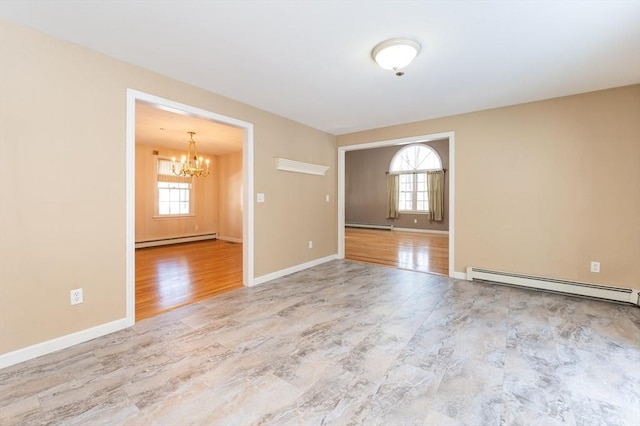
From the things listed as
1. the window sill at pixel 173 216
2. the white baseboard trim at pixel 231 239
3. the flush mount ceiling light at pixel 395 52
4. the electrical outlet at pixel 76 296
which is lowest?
the white baseboard trim at pixel 231 239

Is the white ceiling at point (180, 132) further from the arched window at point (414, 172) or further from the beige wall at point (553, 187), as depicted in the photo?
the arched window at point (414, 172)

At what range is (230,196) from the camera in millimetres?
7785

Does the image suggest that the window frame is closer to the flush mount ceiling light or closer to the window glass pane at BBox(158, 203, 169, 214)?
the window glass pane at BBox(158, 203, 169, 214)

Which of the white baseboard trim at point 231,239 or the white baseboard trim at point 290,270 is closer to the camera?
the white baseboard trim at point 290,270

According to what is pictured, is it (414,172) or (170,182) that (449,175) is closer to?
(414,172)

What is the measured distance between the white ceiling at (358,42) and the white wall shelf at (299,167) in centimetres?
100

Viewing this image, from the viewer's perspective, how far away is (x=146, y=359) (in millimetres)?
Answer: 1982

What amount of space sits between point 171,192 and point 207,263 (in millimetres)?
3322

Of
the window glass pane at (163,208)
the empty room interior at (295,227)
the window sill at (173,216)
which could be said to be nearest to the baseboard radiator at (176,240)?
the window sill at (173,216)

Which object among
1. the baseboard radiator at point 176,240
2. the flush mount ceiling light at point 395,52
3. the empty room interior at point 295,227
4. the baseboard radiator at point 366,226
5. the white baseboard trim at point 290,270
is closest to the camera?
the empty room interior at point 295,227

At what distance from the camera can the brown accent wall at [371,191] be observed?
9.98 m

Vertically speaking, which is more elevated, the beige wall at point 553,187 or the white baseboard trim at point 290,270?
the beige wall at point 553,187

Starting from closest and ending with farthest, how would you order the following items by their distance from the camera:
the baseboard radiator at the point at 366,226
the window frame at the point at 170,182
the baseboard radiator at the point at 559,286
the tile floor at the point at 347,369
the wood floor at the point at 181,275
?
1. the tile floor at the point at 347,369
2. the baseboard radiator at the point at 559,286
3. the wood floor at the point at 181,275
4. the window frame at the point at 170,182
5. the baseboard radiator at the point at 366,226

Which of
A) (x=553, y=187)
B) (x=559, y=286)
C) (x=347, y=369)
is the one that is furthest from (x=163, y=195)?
(x=559, y=286)
